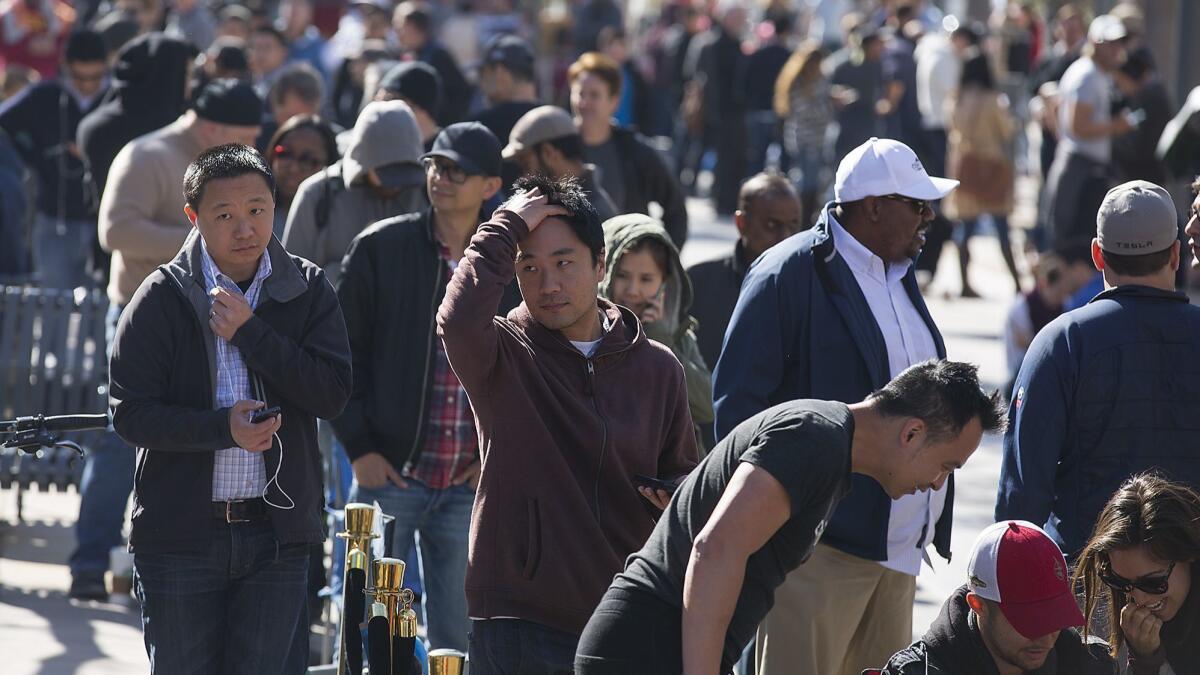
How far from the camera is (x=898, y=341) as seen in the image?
5.02 metres

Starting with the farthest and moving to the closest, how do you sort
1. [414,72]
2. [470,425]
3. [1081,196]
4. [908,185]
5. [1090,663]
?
[1081,196], [414,72], [470,425], [908,185], [1090,663]

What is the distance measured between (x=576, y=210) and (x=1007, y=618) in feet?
4.39

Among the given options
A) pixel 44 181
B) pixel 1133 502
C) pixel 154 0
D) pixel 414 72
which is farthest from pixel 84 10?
pixel 1133 502

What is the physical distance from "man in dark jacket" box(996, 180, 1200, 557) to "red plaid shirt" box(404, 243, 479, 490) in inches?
69.5

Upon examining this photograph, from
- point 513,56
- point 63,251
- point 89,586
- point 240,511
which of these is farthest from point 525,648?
point 63,251

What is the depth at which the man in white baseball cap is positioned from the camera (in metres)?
4.95

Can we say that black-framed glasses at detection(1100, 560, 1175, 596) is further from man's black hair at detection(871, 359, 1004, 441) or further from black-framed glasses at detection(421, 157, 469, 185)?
black-framed glasses at detection(421, 157, 469, 185)

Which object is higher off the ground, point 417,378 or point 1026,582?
point 417,378

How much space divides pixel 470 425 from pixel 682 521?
7.05ft

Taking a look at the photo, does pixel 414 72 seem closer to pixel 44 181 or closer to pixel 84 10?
pixel 44 181

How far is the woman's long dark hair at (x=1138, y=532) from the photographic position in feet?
14.0

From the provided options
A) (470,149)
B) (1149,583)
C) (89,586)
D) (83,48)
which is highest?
(83,48)

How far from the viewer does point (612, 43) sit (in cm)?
1986

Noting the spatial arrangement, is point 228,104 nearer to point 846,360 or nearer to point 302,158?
point 302,158
